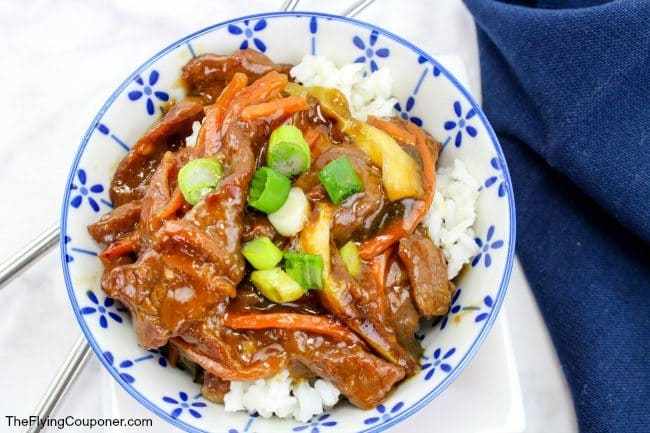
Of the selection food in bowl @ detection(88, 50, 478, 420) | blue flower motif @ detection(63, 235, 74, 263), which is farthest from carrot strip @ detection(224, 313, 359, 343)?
blue flower motif @ detection(63, 235, 74, 263)

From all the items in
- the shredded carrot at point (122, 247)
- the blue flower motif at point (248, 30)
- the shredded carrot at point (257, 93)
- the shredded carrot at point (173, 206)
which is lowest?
the shredded carrot at point (122, 247)

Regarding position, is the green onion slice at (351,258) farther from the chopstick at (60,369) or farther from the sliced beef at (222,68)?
the chopstick at (60,369)

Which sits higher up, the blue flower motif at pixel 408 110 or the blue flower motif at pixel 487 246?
the blue flower motif at pixel 408 110

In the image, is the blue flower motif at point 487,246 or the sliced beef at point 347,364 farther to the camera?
the blue flower motif at point 487,246

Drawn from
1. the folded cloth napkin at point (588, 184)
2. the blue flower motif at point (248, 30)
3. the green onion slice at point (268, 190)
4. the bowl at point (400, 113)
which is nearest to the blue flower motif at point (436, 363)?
the bowl at point (400, 113)

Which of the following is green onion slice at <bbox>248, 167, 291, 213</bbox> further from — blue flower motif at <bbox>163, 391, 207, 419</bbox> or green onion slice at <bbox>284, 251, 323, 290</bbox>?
blue flower motif at <bbox>163, 391, 207, 419</bbox>

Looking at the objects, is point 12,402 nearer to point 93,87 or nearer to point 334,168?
point 93,87

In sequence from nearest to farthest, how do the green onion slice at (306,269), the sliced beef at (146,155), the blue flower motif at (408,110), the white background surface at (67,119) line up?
the green onion slice at (306,269), the sliced beef at (146,155), the blue flower motif at (408,110), the white background surface at (67,119)
